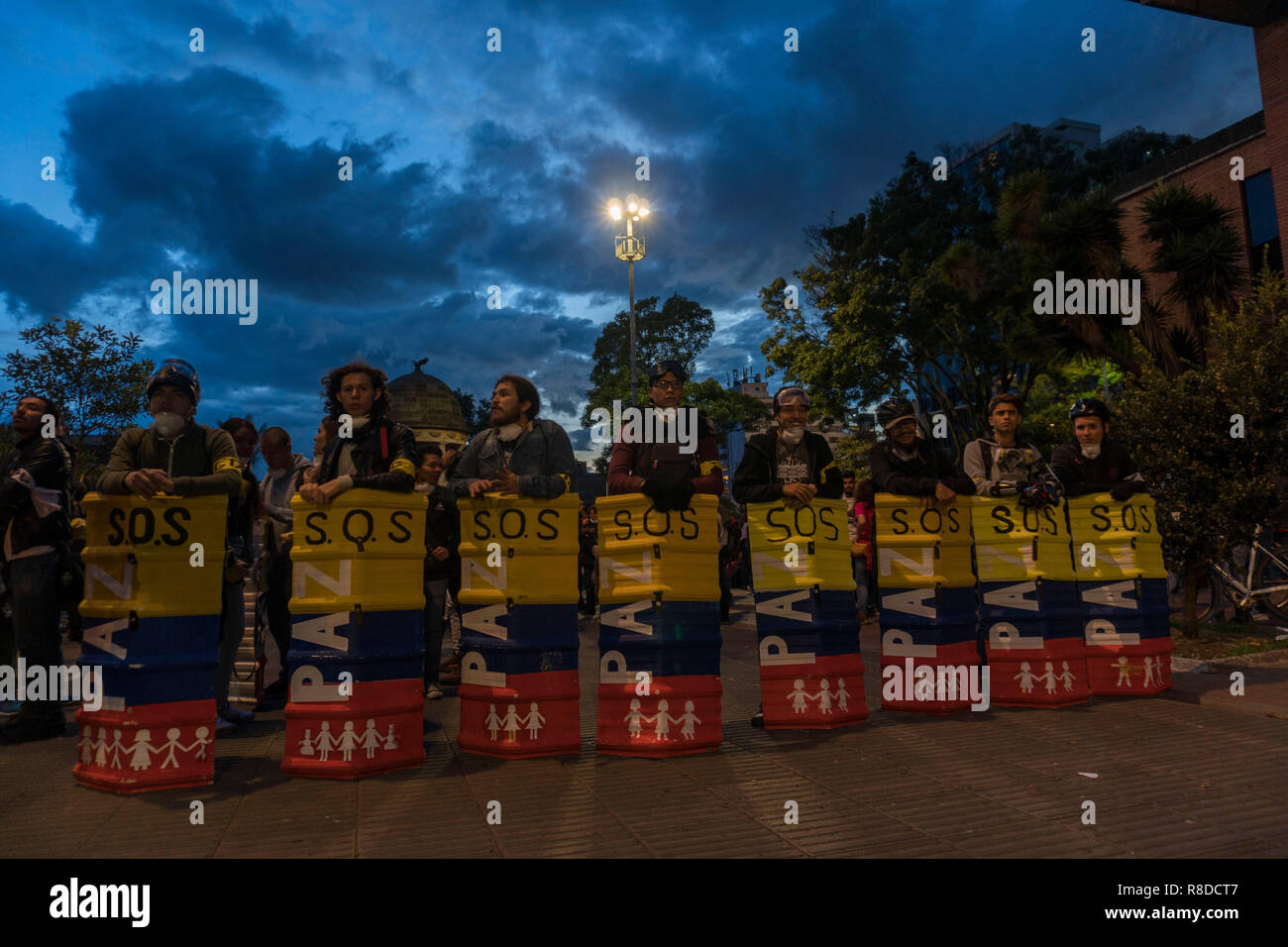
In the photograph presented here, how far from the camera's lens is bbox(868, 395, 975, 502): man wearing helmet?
20.9ft

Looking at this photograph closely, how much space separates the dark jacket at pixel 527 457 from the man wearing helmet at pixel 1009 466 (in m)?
3.31

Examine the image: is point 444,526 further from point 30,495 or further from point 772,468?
point 772,468

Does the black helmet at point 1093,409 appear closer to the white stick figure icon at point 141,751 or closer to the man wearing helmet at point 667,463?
the man wearing helmet at point 667,463

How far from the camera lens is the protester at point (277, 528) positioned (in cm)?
698

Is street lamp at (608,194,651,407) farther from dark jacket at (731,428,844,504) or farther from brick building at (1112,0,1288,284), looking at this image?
dark jacket at (731,428,844,504)

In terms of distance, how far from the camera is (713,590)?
540cm

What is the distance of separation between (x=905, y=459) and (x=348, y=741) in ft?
14.6

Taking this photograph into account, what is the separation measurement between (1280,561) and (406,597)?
10.7 m

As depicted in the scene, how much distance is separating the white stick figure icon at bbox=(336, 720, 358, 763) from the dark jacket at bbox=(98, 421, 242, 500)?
1509 mm

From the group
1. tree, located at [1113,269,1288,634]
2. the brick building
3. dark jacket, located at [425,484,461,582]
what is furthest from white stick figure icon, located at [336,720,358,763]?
the brick building
